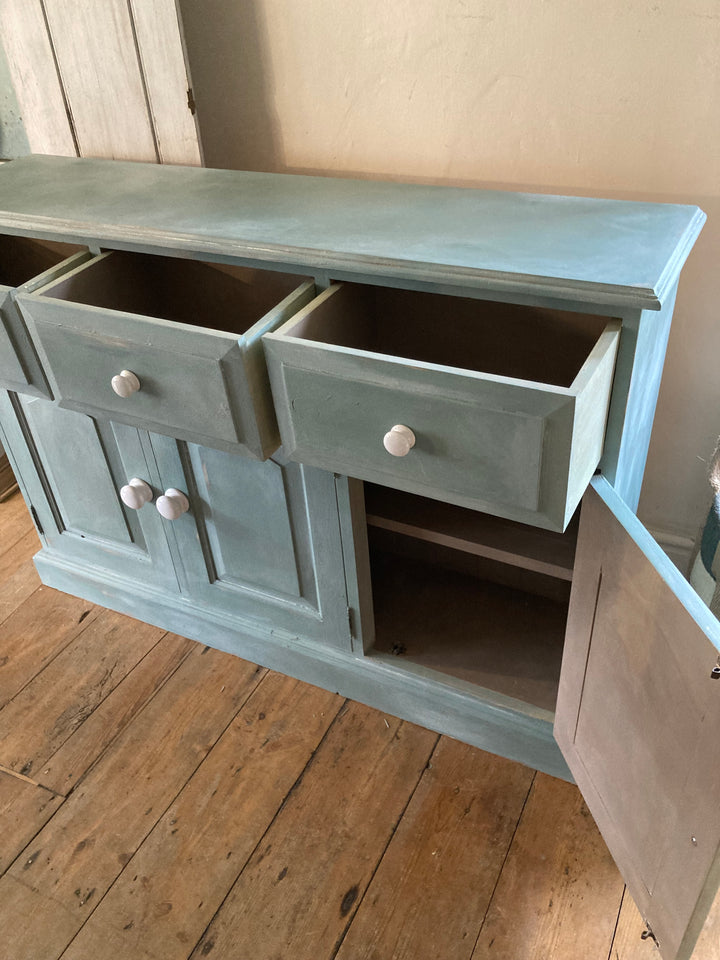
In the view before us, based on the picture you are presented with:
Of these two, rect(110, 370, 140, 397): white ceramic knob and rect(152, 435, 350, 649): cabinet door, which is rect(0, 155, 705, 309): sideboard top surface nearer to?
rect(110, 370, 140, 397): white ceramic knob

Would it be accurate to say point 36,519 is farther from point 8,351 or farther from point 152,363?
point 152,363

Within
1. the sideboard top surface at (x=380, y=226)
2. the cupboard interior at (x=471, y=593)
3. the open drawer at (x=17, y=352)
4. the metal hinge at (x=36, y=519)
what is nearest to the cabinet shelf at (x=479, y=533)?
the cupboard interior at (x=471, y=593)

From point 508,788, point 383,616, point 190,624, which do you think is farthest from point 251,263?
point 508,788

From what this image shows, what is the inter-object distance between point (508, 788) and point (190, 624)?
717 millimetres

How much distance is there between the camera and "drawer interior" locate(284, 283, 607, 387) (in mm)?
1099

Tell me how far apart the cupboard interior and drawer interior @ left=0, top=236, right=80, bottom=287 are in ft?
2.51

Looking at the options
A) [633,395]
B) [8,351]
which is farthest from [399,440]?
[8,351]

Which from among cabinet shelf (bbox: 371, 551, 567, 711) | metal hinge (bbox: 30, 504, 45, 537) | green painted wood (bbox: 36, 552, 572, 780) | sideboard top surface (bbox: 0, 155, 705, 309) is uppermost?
sideboard top surface (bbox: 0, 155, 705, 309)

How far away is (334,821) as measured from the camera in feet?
4.13

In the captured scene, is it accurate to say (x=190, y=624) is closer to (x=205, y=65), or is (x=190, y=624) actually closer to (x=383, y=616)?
(x=383, y=616)

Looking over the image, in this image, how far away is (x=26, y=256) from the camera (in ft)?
4.92

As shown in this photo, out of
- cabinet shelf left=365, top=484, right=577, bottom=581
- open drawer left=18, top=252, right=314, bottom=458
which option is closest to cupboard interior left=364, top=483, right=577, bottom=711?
cabinet shelf left=365, top=484, right=577, bottom=581

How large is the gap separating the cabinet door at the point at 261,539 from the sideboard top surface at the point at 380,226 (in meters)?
0.34

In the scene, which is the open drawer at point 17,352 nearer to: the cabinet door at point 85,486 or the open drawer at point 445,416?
the cabinet door at point 85,486
